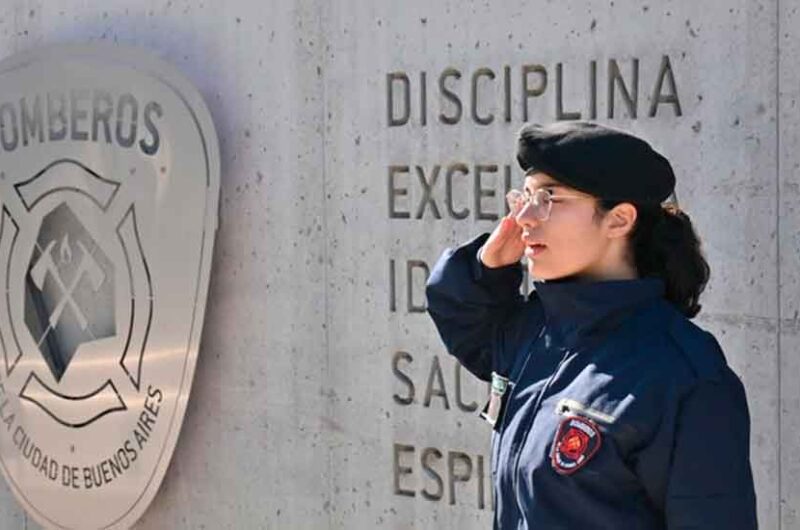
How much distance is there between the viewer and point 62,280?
227 inches

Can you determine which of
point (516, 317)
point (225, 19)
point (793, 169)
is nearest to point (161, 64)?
point (225, 19)

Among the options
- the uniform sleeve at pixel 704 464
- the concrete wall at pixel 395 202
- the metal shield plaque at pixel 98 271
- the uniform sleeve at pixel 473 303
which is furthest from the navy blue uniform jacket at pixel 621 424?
the metal shield plaque at pixel 98 271

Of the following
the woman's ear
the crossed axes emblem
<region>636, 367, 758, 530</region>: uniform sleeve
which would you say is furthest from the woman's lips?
the crossed axes emblem

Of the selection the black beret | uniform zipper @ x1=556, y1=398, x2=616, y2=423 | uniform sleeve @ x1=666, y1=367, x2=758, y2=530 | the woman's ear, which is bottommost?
uniform sleeve @ x1=666, y1=367, x2=758, y2=530

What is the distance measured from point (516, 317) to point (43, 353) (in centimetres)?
293

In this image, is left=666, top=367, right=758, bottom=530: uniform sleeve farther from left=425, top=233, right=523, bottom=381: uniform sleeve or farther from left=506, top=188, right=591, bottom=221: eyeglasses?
left=425, top=233, right=523, bottom=381: uniform sleeve

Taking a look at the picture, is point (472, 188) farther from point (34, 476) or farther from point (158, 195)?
point (34, 476)

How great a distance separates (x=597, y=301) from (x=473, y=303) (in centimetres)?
38

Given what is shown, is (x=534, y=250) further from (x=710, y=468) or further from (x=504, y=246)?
(x=710, y=468)

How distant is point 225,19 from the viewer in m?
5.30

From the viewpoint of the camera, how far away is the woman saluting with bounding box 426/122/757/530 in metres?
2.68

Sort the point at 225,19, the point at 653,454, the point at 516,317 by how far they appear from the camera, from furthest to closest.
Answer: the point at 225,19
the point at 516,317
the point at 653,454

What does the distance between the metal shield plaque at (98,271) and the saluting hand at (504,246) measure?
7.18ft

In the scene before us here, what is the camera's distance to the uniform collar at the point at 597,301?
282 centimetres
